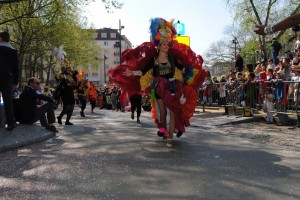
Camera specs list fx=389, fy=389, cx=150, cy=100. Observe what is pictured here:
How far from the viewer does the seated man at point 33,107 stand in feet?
26.6

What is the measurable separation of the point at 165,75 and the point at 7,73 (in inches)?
113

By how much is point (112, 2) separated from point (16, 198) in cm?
2093

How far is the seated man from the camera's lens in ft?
26.6

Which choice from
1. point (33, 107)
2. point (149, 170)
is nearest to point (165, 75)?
point (149, 170)

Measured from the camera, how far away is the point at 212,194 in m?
3.73

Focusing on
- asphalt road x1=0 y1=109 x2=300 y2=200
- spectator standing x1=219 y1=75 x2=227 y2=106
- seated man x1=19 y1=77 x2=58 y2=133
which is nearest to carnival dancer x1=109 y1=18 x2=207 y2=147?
asphalt road x1=0 y1=109 x2=300 y2=200

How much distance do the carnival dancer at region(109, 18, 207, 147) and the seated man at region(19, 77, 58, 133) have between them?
5.61 ft

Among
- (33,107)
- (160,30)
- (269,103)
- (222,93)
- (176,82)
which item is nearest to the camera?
(176,82)

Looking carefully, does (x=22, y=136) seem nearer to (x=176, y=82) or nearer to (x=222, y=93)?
(x=176, y=82)

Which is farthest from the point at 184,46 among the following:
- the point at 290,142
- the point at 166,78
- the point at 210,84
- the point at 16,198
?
the point at 210,84

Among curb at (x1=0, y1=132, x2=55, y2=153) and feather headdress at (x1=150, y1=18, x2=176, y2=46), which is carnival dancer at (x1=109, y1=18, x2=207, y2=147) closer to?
feather headdress at (x1=150, y1=18, x2=176, y2=46)

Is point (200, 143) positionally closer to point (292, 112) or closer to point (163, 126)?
point (163, 126)

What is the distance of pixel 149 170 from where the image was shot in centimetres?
473

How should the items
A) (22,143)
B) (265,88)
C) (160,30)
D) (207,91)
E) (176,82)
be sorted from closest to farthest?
(22,143) < (176,82) < (160,30) < (265,88) < (207,91)
